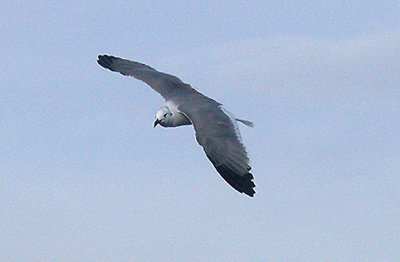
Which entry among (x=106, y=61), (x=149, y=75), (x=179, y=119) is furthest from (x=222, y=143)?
(x=106, y=61)

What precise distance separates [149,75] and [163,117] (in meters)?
5.49

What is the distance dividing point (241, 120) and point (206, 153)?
394cm

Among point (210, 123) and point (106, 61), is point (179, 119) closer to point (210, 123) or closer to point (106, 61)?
point (210, 123)

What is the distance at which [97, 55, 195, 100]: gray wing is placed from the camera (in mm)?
36531

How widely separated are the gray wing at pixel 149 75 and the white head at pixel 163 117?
5.49ft

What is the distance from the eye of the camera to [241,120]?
34.2 m

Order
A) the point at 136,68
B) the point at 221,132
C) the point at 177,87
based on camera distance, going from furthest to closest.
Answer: the point at 136,68 → the point at 177,87 → the point at 221,132

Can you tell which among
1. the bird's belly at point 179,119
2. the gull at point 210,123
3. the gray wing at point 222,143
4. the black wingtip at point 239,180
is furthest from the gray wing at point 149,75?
the black wingtip at point 239,180

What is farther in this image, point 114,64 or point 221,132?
point 114,64

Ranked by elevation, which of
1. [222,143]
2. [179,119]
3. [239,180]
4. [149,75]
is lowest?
[239,180]

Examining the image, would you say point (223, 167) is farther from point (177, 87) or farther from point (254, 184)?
point (177, 87)

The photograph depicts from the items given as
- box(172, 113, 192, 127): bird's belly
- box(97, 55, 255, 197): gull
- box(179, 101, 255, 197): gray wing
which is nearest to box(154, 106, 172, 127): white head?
box(97, 55, 255, 197): gull

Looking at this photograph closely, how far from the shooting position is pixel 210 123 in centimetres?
3183

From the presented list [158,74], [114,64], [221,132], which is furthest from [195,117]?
[114,64]
